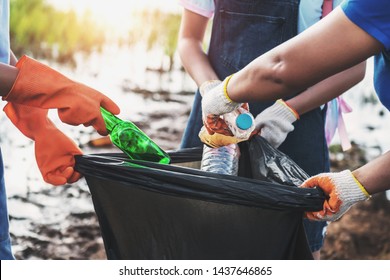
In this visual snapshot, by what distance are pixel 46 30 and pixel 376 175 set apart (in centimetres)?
517

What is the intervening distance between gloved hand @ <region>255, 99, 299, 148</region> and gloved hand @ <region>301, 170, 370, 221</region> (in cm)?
34

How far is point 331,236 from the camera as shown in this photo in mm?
3332

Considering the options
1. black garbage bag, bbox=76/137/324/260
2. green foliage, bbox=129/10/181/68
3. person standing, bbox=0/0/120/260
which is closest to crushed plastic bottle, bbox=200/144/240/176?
black garbage bag, bbox=76/137/324/260

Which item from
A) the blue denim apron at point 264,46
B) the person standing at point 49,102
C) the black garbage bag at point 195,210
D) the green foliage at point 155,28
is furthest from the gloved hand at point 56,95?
the green foliage at point 155,28

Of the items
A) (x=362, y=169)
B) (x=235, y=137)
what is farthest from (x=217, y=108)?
(x=362, y=169)

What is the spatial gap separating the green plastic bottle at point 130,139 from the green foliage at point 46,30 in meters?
4.59

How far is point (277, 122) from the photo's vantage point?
5.86ft

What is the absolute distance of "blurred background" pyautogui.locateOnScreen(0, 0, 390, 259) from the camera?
3.14 metres

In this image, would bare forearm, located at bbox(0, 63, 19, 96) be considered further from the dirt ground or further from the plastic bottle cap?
the dirt ground

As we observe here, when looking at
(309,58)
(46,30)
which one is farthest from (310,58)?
(46,30)

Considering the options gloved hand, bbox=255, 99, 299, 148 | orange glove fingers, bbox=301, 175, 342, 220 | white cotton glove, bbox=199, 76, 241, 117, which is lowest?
orange glove fingers, bbox=301, 175, 342, 220

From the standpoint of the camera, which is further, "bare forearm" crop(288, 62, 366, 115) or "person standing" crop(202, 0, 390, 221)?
"bare forearm" crop(288, 62, 366, 115)

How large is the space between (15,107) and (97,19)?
15.5 ft
